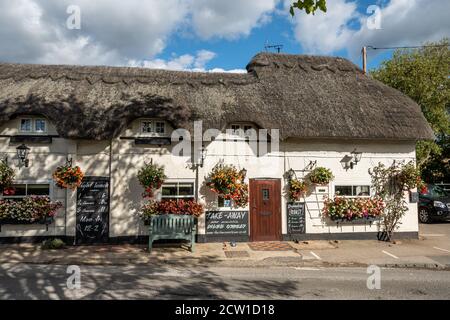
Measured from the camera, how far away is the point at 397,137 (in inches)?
445

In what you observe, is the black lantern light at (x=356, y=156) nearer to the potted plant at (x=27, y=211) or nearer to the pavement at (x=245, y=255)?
the pavement at (x=245, y=255)

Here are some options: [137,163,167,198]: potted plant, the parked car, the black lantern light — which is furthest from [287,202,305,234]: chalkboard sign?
the parked car

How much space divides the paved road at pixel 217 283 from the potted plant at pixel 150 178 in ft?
9.21

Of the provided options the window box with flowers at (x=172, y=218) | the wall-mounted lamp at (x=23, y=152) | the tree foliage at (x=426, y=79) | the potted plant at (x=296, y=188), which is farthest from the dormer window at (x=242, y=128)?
the tree foliage at (x=426, y=79)

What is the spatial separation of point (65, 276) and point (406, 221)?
11310 millimetres

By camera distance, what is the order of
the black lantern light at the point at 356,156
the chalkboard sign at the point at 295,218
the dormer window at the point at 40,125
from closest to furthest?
1. the dormer window at the point at 40,125
2. the chalkboard sign at the point at 295,218
3. the black lantern light at the point at 356,156

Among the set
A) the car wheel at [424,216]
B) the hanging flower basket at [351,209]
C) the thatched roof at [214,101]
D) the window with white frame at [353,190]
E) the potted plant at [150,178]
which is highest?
the thatched roof at [214,101]

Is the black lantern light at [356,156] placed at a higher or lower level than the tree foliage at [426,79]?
lower

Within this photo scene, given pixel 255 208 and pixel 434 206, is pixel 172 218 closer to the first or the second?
pixel 255 208

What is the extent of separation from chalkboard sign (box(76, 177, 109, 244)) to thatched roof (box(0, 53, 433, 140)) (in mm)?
1614

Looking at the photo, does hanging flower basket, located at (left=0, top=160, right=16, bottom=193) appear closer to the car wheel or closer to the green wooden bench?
the green wooden bench

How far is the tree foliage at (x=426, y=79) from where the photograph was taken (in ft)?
55.5
